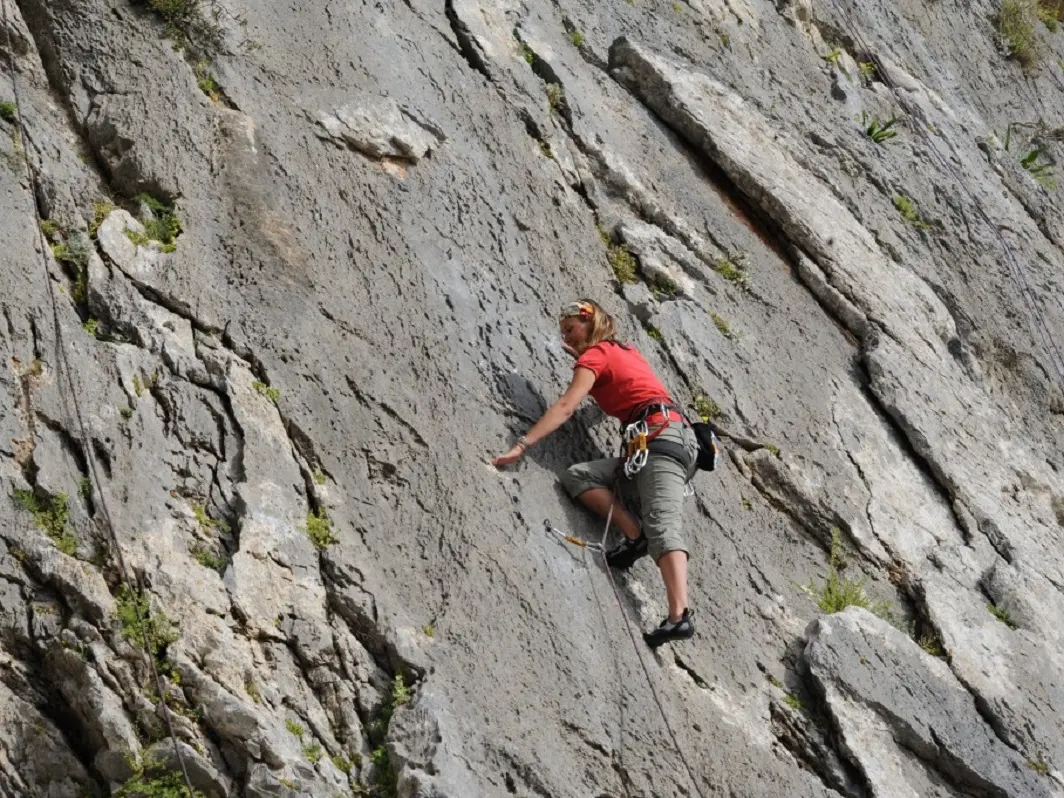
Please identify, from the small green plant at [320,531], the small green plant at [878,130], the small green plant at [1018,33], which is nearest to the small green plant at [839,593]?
the small green plant at [320,531]

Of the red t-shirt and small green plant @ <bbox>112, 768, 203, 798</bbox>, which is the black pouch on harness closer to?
the red t-shirt

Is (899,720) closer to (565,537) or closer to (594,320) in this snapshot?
(565,537)

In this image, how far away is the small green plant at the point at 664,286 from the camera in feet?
35.3

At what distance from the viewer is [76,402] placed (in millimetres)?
7648

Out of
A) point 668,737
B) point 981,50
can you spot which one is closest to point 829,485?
point 668,737

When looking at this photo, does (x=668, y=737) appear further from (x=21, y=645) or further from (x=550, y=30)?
(x=550, y=30)

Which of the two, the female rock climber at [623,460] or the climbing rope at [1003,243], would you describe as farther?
the climbing rope at [1003,243]

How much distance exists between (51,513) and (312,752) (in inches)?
73.7

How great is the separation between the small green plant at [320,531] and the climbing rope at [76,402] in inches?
40.9

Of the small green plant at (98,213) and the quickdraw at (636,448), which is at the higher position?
the quickdraw at (636,448)

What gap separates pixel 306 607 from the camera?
739 cm

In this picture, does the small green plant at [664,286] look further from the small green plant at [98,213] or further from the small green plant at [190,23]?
the small green plant at [98,213]

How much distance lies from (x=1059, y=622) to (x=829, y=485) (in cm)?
204

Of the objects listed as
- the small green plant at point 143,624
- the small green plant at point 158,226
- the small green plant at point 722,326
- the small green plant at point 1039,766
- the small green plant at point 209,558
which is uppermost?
the small green plant at point 722,326
